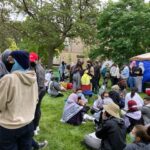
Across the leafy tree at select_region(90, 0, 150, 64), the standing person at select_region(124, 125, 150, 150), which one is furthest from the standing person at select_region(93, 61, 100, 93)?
the standing person at select_region(124, 125, 150, 150)

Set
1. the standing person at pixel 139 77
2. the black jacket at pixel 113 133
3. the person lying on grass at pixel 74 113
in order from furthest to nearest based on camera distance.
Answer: the standing person at pixel 139 77 → the person lying on grass at pixel 74 113 → the black jacket at pixel 113 133

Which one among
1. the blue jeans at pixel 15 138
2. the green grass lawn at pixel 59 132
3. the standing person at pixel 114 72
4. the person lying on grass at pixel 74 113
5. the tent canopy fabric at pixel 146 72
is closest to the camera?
the blue jeans at pixel 15 138

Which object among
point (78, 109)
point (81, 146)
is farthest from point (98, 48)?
point (81, 146)

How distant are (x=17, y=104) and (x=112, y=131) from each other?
2.63 m

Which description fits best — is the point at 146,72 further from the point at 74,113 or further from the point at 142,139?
the point at 142,139

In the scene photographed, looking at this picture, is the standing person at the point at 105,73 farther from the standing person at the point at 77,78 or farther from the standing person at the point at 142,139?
the standing person at the point at 142,139

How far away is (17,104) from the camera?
13.3ft

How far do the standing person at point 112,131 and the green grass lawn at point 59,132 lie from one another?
115 cm

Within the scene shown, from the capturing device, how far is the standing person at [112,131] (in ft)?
20.5

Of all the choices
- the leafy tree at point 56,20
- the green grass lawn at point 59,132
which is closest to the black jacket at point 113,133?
the green grass lawn at point 59,132

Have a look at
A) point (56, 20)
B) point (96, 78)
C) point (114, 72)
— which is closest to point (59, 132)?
point (96, 78)

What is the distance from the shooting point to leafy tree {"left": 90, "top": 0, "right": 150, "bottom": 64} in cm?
2255

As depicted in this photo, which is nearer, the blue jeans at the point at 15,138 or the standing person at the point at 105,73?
the blue jeans at the point at 15,138

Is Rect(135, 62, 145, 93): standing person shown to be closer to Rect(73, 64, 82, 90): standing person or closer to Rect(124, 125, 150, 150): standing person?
Rect(73, 64, 82, 90): standing person
